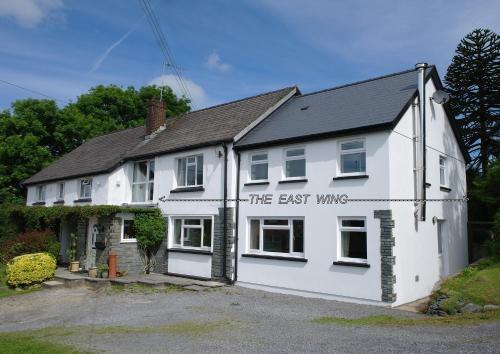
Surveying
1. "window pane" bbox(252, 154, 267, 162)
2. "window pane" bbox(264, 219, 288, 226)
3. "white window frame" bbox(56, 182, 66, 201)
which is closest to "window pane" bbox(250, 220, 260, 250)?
"window pane" bbox(264, 219, 288, 226)

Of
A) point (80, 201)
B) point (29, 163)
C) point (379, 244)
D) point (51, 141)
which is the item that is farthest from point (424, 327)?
point (51, 141)

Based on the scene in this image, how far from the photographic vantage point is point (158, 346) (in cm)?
829

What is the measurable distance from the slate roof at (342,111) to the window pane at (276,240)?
10.6 feet

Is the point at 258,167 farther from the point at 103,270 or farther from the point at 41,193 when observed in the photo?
the point at 41,193

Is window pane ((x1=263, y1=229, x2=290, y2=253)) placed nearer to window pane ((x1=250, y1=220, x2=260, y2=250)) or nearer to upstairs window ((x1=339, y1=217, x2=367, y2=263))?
window pane ((x1=250, y1=220, x2=260, y2=250))

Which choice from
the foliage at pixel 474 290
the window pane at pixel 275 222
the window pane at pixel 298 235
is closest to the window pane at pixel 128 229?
the window pane at pixel 275 222

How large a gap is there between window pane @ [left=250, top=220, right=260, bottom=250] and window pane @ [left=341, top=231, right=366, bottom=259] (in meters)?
3.59

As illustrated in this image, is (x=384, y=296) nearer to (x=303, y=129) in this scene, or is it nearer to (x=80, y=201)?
(x=303, y=129)

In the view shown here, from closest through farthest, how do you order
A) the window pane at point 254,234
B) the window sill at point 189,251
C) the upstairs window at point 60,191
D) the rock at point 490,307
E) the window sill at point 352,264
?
the rock at point 490,307 → the window sill at point 352,264 → the window pane at point 254,234 → the window sill at point 189,251 → the upstairs window at point 60,191

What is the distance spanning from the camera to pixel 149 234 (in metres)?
18.8

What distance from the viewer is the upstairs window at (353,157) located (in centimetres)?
1351

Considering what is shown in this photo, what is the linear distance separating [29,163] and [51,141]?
3.80 metres

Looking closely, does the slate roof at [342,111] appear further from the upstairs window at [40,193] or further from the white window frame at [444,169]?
the upstairs window at [40,193]

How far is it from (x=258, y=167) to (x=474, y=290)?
8143 mm
